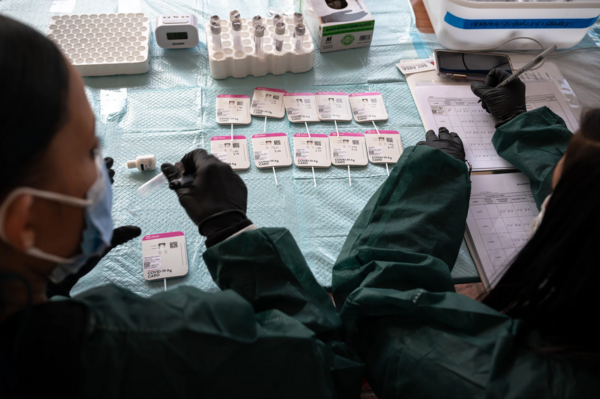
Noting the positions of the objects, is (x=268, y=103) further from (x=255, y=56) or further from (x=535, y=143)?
(x=535, y=143)

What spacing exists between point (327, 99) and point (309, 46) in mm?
177

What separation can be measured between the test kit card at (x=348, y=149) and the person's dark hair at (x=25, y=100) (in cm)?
74

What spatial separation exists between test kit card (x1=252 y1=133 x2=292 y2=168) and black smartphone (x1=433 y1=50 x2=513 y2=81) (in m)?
0.56

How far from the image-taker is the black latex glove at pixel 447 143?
110cm

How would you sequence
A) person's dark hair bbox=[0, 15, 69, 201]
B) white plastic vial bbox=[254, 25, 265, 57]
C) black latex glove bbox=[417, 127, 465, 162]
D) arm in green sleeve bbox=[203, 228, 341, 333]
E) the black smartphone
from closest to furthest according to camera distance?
person's dark hair bbox=[0, 15, 69, 201]
arm in green sleeve bbox=[203, 228, 341, 333]
black latex glove bbox=[417, 127, 465, 162]
white plastic vial bbox=[254, 25, 265, 57]
the black smartphone

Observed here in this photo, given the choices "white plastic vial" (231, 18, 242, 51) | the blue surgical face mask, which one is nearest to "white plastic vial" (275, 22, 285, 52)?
"white plastic vial" (231, 18, 242, 51)

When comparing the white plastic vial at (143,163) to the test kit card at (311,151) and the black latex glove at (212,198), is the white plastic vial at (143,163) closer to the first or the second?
the black latex glove at (212,198)

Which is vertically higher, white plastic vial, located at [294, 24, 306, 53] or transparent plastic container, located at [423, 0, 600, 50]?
transparent plastic container, located at [423, 0, 600, 50]

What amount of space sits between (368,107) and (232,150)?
428mm

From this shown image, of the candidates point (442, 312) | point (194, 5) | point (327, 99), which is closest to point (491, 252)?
point (442, 312)

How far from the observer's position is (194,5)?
1.47 meters

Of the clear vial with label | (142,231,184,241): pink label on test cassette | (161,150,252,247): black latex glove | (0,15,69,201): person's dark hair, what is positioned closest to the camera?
(0,15,69,201): person's dark hair

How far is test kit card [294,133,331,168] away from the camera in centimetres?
112

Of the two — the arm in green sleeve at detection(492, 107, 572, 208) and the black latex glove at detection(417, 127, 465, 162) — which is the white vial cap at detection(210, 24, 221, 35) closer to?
the black latex glove at detection(417, 127, 465, 162)
